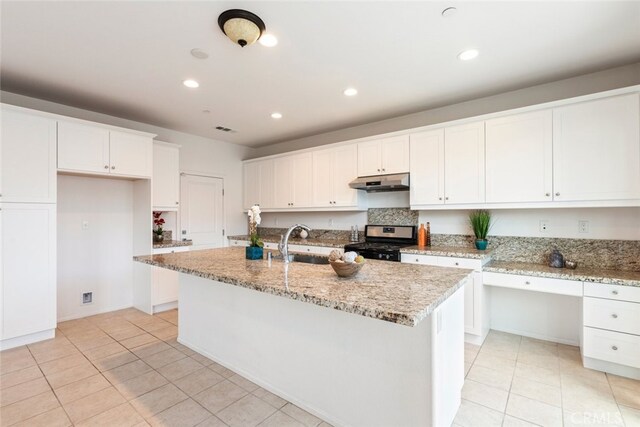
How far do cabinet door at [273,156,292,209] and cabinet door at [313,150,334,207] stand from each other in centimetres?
52

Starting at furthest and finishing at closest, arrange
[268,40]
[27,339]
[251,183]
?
[251,183] → [27,339] → [268,40]

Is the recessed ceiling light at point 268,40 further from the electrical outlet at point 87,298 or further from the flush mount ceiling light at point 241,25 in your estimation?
the electrical outlet at point 87,298

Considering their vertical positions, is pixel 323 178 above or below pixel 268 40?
below

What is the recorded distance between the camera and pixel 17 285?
2.85 m

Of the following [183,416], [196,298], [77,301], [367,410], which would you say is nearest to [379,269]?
[367,410]

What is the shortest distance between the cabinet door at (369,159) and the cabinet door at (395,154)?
0.23 ft

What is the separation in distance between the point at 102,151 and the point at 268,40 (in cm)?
255

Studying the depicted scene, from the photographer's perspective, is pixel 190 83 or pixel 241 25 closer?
pixel 241 25

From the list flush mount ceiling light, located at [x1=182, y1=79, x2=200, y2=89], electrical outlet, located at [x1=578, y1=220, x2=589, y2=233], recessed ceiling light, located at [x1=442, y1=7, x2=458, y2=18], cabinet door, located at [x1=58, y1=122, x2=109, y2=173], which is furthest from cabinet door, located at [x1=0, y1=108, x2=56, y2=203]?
electrical outlet, located at [x1=578, y1=220, x2=589, y2=233]

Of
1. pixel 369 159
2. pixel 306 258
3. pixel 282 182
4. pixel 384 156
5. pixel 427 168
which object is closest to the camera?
pixel 306 258

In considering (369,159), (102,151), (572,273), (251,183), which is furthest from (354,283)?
(251,183)

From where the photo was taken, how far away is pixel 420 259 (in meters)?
3.19

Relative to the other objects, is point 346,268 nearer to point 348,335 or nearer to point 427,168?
point 348,335

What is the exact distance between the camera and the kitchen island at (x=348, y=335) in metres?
1.40
